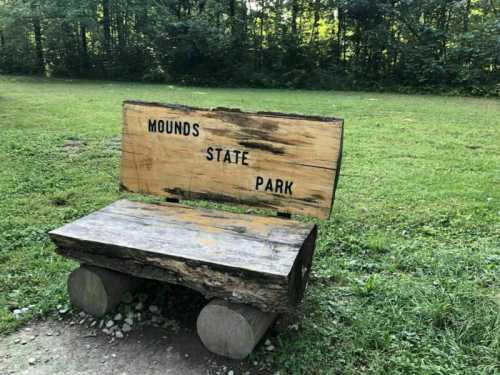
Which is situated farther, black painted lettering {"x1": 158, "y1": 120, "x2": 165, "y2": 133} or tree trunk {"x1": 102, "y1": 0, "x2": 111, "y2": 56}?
tree trunk {"x1": 102, "y1": 0, "x2": 111, "y2": 56}

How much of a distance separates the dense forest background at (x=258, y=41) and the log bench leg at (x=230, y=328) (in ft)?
46.9

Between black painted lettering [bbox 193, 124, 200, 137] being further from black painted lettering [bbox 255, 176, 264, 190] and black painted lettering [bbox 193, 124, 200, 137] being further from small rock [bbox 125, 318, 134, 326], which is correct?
small rock [bbox 125, 318, 134, 326]

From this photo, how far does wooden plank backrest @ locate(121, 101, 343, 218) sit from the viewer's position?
2.52 m

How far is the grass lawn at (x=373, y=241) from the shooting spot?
226 centimetres

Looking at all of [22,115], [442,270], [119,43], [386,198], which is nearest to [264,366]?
[442,270]

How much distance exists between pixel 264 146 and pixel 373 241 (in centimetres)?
124

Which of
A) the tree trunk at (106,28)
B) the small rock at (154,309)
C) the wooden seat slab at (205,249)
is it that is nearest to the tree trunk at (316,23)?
the tree trunk at (106,28)

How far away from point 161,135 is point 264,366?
56.4 inches

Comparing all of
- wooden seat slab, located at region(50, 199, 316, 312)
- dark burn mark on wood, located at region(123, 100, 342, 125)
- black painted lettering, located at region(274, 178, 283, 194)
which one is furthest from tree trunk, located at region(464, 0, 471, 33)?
wooden seat slab, located at region(50, 199, 316, 312)

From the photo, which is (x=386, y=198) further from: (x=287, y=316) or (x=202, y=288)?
(x=202, y=288)

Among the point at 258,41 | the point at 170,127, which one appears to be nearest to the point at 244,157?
the point at 170,127

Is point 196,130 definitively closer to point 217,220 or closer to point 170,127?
point 170,127

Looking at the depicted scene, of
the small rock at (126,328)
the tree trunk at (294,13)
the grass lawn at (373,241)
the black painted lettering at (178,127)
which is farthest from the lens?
the tree trunk at (294,13)

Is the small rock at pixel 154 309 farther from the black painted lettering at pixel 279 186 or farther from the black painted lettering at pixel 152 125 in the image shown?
the black painted lettering at pixel 152 125
